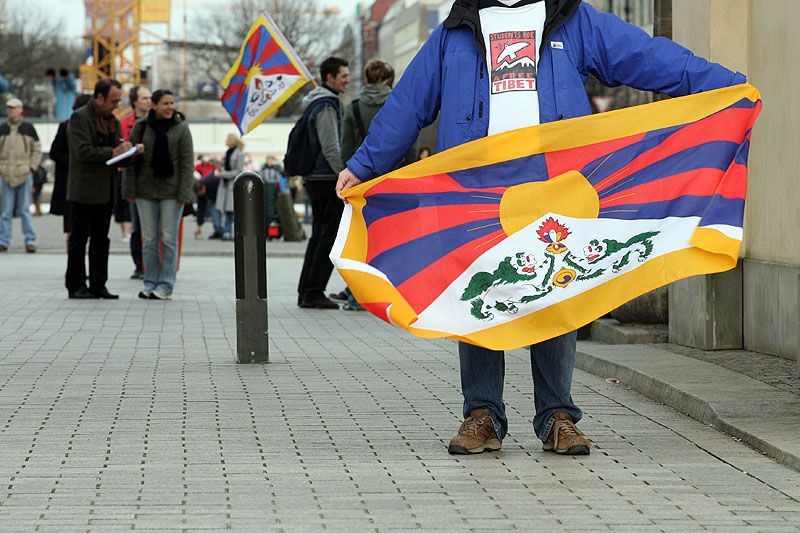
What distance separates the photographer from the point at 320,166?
507 inches

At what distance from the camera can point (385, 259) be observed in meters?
5.98

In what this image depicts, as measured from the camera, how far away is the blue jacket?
5.66 meters

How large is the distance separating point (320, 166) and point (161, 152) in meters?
1.59

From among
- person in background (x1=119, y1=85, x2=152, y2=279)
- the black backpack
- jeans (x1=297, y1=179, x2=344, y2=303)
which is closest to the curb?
jeans (x1=297, y1=179, x2=344, y2=303)

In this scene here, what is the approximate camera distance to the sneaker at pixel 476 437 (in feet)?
18.9

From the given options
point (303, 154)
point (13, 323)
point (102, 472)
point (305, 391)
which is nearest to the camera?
point (102, 472)

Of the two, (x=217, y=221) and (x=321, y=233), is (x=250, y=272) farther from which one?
(x=217, y=221)

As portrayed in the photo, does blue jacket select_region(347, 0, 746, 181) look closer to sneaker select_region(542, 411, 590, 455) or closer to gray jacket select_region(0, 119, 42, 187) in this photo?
sneaker select_region(542, 411, 590, 455)

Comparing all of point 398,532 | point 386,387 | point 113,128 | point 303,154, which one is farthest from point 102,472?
point 113,128

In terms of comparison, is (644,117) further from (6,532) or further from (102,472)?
(6,532)

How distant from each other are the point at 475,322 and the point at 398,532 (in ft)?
4.77

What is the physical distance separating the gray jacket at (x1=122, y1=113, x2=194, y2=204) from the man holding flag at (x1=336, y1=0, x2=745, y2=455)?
25.1ft

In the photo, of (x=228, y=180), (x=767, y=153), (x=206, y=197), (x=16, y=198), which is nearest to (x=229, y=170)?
(x=228, y=180)

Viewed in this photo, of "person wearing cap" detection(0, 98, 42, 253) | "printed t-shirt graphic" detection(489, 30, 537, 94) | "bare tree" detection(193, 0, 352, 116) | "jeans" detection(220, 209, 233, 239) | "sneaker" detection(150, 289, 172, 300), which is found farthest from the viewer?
"bare tree" detection(193, 0, 352, 116)
